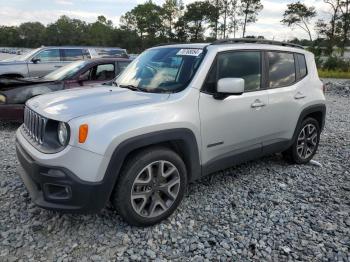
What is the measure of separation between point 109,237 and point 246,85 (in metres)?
2.25

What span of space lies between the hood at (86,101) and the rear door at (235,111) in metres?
0.53

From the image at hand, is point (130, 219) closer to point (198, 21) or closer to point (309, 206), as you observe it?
point (309, 206)

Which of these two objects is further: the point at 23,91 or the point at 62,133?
the point at 23,91

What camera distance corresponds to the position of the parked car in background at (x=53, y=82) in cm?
661

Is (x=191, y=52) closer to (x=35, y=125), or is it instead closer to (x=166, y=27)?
(x=35, y=125)

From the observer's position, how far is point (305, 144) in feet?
16.7

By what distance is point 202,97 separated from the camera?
3.49m

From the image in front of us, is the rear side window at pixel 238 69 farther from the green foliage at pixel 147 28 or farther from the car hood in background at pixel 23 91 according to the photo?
the green foliage at pixel 147 28

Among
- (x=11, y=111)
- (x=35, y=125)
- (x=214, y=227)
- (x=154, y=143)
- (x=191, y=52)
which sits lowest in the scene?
(x=214, y=227)

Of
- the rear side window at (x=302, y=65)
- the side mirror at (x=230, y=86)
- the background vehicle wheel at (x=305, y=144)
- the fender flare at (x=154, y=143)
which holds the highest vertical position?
the rear side window at (x=302, y=65)

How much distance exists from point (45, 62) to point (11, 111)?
5320 millimetres

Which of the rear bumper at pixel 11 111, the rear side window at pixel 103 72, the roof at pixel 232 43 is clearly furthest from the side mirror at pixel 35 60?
the roof at pixel 232 43

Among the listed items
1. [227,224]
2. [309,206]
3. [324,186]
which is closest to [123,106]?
[227,224]

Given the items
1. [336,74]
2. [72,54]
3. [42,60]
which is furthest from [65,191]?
[336,74]
